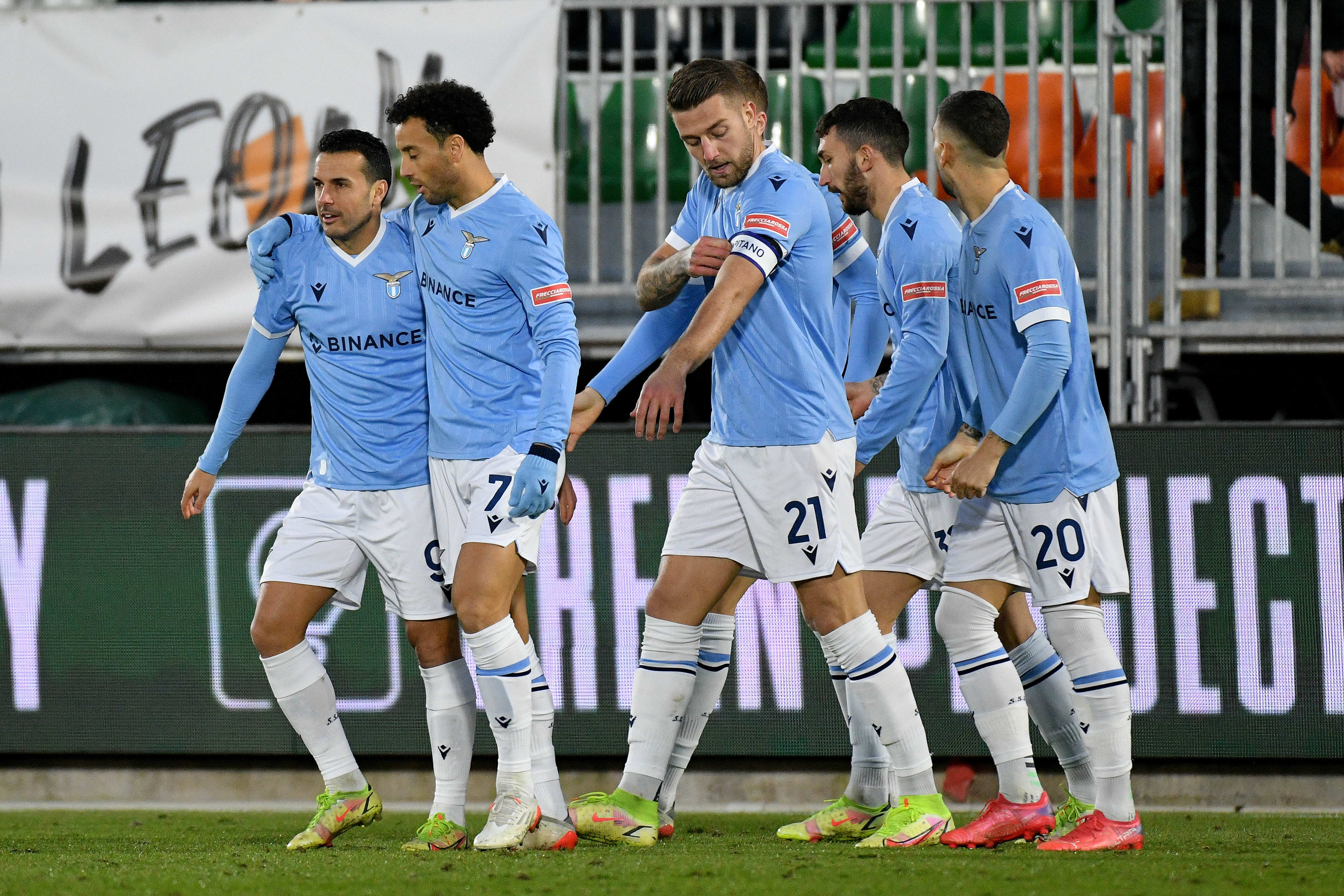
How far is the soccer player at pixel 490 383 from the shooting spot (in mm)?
4602

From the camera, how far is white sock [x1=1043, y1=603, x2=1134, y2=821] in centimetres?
454

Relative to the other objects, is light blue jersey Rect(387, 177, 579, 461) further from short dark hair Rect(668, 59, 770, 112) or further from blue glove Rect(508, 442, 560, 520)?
short dark hair Rect(668, 59, 770, 112)

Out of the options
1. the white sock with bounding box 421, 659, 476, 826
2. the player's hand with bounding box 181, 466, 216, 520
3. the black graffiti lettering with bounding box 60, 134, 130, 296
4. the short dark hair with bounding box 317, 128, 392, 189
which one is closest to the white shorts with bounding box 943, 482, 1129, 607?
the white sock with bounding box 421, 659, 476, 826

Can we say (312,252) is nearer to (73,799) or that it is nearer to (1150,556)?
(73,799)

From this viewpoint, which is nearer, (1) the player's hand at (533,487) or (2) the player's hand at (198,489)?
(1) the player's hand at (533,487)

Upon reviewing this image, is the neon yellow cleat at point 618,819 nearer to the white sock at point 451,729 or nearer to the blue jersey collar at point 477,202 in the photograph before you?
the white sock at point 451,729

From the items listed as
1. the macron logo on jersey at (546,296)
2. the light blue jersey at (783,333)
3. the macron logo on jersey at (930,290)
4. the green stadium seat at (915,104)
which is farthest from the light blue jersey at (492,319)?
the green stadium seat at (915,104)

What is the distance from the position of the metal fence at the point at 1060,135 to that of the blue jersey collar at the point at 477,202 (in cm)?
250

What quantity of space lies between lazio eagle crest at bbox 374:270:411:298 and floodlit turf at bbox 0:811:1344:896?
1.60 metres

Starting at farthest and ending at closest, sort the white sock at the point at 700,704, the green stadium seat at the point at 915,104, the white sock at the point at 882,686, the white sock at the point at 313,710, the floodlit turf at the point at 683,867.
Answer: the green stadium seat at the point at 915,104 < the white sock at the point at 700,704 < the white sock at the point at 313,710 < the white sock at the point at 882,686 < the floodlit turf at the point at 683,867

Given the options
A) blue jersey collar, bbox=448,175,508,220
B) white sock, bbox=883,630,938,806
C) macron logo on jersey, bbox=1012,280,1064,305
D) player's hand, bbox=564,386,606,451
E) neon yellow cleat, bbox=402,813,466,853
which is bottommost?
neon yellow cleat, bbox=402,813,466,853

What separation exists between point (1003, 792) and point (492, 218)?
222 centimetres

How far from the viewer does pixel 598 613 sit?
21.4 ft

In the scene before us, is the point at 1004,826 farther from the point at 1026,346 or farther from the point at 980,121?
the point at 980,121
